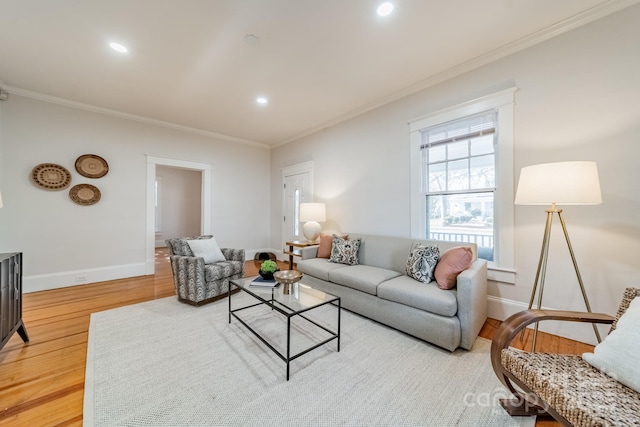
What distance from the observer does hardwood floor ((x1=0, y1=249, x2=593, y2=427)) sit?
145 centimetres

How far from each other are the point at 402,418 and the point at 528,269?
2.00 meters

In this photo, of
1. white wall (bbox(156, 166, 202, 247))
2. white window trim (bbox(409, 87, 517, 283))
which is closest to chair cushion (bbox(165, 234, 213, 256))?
white window trim (bbox(409, 87, 517, 283))

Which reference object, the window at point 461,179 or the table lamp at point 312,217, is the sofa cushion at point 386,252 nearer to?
the window at point 461,179

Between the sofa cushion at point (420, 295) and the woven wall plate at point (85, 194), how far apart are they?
14.7 ft

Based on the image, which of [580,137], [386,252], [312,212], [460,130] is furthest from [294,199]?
[580,137]

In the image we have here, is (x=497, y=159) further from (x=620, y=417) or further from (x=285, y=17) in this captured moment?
(x=285, y=17)

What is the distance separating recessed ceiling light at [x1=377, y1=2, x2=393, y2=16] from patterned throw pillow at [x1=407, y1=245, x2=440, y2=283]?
2.15 metres

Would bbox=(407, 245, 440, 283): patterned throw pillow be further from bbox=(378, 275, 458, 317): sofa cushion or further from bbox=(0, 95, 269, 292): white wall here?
bbox=(0, 95, 269, 292): white wall

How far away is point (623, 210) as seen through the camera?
201 centimetres

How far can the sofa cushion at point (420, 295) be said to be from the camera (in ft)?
6.63

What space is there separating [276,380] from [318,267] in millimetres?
1572

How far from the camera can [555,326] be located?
91.7 inches

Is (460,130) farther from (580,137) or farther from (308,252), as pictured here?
(308,252)

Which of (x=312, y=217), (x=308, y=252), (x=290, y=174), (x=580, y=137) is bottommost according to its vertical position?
(x=308, y=252)
